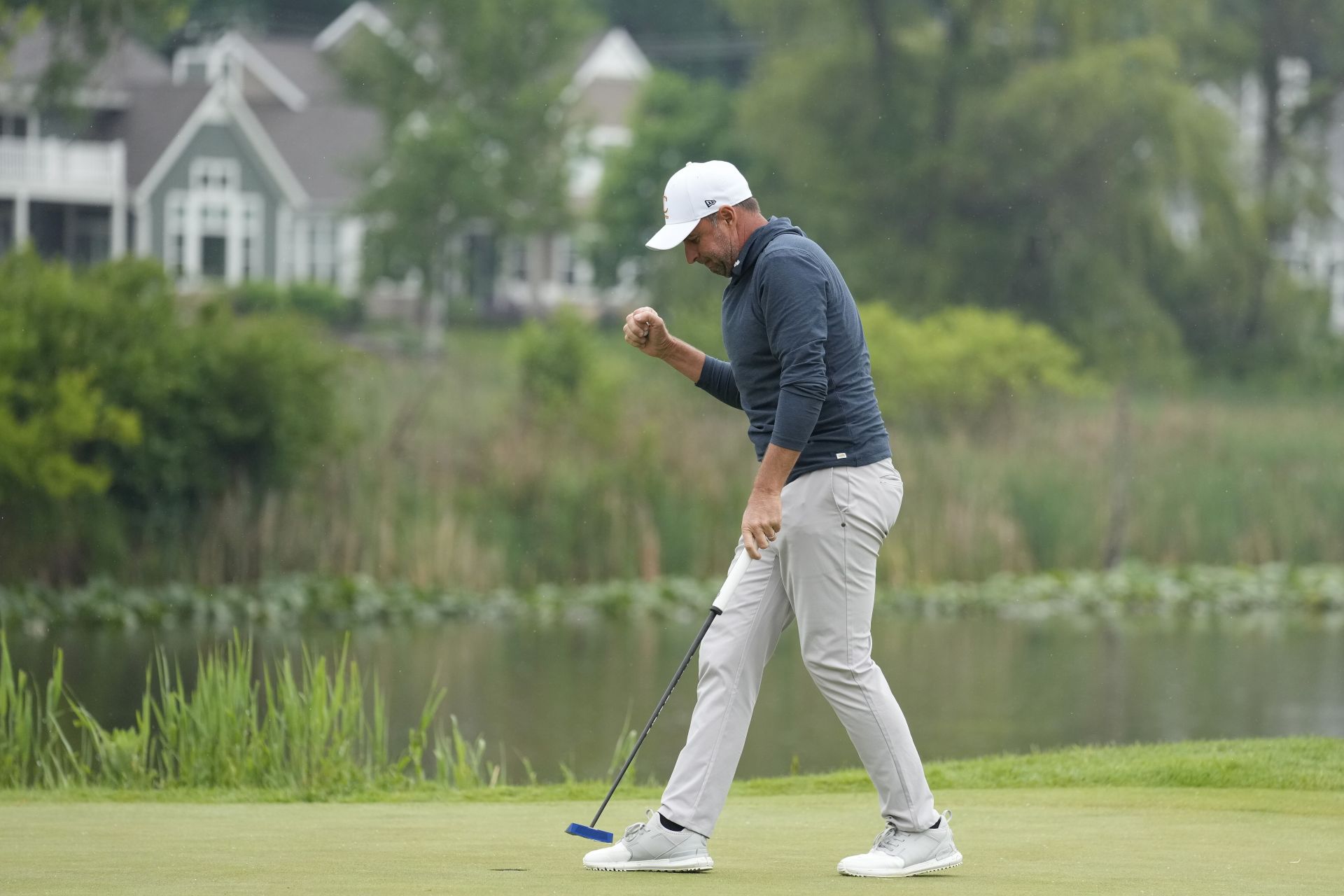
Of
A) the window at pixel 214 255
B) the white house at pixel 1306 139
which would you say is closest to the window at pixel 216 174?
the window at pixel 214 255

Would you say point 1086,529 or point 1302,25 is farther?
point 1302,25

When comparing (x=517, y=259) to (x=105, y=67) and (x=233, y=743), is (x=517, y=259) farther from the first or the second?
(x=233, y=743)

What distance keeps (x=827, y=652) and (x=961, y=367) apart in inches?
785

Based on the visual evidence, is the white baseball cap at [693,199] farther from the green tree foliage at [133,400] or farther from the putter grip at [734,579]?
the green tree foliage at [133,400]

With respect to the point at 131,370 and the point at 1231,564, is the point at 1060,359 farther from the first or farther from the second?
the point at 131,370

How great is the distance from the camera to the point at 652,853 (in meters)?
4.43

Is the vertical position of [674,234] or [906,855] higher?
[674,234]

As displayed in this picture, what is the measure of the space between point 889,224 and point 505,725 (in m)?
21.9

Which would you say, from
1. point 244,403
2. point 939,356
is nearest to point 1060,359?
point 939,356

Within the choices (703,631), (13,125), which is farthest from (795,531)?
(13,125)

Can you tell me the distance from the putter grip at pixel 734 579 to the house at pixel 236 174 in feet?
89.8

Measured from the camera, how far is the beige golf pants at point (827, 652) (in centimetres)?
451

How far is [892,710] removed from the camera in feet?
15.0

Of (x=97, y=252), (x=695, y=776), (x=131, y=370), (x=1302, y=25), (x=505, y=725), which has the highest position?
(x=1302, y=25)
